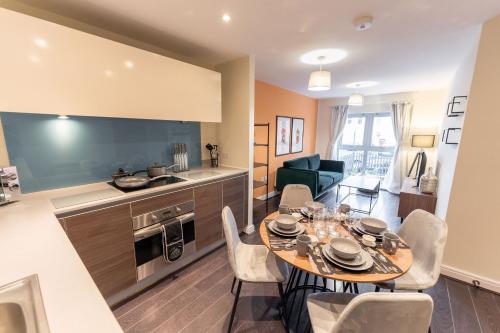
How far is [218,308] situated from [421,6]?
9.45 ft

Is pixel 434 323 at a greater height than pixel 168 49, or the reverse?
pixel 168 49

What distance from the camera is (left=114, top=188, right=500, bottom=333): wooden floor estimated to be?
1583 mm

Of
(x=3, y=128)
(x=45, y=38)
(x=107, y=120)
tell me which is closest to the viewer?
(x=45, y=38)

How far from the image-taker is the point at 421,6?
158cm

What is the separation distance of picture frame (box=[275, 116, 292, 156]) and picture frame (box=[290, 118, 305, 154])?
160 millimetres

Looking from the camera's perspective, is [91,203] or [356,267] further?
[91,203]

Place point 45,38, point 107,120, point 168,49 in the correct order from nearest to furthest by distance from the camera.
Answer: point 45,38 < point 107,120 < point 168,49

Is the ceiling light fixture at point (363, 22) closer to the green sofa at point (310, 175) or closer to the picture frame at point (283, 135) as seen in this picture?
the green sofa at point (310, 175)

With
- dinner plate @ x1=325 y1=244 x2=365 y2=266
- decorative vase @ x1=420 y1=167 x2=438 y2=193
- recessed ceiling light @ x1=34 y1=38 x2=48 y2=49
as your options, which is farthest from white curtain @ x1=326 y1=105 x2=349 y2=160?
recessed ceiling light @ x1=34 y1=38 x2=48 y2=49

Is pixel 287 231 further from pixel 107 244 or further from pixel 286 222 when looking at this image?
pixel 107 244

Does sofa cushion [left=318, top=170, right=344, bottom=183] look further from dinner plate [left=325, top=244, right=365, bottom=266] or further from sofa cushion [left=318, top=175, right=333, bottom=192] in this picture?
dinner plate [left=325, top=244, right=365, bottom=266]

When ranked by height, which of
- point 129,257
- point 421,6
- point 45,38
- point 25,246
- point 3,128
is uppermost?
point 421,6

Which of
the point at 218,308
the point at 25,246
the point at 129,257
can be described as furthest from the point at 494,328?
the point at 25,246

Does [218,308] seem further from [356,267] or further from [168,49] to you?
[168,49]
